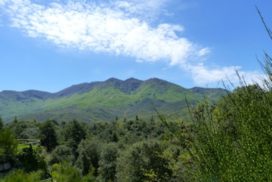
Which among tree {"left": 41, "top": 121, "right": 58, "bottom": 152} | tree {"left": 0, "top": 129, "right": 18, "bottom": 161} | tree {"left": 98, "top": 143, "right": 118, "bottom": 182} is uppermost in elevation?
tree {"left": 41, "top": 121, "right": 58, "bottom": 152}

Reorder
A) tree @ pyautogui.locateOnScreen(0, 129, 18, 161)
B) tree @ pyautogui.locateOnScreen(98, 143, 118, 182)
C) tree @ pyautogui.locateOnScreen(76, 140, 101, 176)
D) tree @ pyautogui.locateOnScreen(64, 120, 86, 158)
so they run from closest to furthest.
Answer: tree @ pyautogui.locateOnScreen(0, 129, 18, 161) → tree @ pyautogui.locateOnScreen(98, 143, 118, 182) → tree @ pyautogui.locateOnScreen(76, 140, 101, 176) → tree @ pyautogui.locateOnScreen(64, 120, 86, 158)

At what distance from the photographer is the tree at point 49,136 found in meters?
74.6

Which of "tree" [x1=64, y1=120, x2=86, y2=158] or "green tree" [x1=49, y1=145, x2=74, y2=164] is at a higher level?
"tree" [x1=64, y1=120, x2=86, y2=158]

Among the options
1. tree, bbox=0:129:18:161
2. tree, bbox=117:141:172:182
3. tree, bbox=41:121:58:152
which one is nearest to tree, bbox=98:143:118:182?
tree, bbox=41:121:58:152

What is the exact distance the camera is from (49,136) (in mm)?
78188

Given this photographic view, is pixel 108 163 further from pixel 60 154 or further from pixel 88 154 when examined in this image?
pixel 60 154

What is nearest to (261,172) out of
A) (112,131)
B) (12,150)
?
(12,150)

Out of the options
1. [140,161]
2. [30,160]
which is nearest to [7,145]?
[30,160]

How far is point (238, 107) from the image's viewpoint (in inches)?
196

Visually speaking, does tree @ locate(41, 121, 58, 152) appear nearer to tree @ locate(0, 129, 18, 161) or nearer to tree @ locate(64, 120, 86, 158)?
tree @ locate(64, 120, 86, 158)

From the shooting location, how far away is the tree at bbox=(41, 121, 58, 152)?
74.6m

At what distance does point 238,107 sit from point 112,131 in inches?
3457

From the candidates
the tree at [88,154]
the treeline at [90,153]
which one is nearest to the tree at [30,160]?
the treeline at [90,153]

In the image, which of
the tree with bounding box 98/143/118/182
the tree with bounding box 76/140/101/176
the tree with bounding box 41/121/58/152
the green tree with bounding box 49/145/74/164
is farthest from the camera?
the tree with bounding box 41/121/58/152
